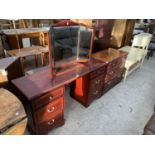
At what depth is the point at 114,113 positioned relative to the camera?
7.13 ft

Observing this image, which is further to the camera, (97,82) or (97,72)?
(97,82)

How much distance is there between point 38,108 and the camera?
1.42m

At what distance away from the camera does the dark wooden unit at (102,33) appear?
8.55ft

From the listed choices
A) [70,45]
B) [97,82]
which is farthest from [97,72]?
[70,45]

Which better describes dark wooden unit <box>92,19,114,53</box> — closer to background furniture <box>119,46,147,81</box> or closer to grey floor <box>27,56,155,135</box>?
background furniture <box>119,46,147,81</box>

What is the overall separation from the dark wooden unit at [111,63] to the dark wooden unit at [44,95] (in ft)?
1.55

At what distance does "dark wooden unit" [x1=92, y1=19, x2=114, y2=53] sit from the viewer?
8.55 ft

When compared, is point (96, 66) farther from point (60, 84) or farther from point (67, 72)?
point (60, 84)

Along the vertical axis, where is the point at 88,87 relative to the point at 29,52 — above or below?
below

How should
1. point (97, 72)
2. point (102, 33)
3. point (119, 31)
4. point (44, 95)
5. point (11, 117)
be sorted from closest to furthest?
1. point (11, 117)
2. point (44, 95)
3. point (97, 72)
4. point (102, 33)
5. point (119, 31)

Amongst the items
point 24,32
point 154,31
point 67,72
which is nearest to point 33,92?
point 67,72

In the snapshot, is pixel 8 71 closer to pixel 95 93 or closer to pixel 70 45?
pixel 70 45

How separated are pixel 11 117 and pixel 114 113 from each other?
63.5 inches
